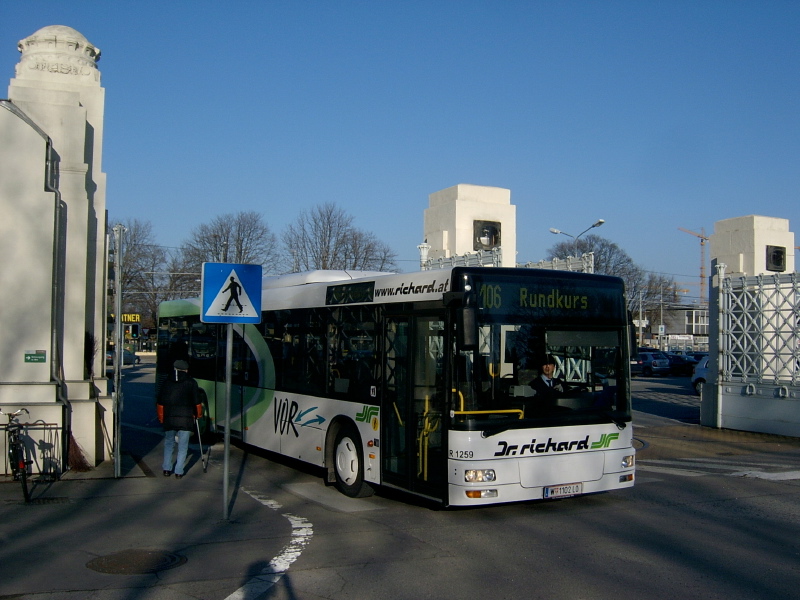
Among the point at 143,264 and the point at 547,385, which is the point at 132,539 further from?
the point at 143,264

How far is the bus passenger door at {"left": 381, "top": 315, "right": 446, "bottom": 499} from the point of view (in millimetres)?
8719

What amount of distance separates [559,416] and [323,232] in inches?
1391

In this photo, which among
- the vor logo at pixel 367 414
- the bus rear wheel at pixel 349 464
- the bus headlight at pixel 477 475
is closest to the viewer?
the bus headlight at pixel 477 475

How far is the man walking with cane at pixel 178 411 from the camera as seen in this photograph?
11.6 metres

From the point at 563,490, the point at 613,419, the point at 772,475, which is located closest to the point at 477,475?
the point at 563,490

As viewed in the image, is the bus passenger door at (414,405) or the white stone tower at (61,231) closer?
the bus passenger door at (414,405)

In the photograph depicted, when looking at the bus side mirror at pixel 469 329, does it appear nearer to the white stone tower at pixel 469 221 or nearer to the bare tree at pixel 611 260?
the white stone tower at pixel 469 221

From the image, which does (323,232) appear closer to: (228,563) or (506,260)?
(506,260)

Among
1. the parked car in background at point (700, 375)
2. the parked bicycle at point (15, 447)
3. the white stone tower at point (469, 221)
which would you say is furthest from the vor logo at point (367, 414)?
the parked car in background at point (700, 375)

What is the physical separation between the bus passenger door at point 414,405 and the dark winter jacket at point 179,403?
11.7 ft

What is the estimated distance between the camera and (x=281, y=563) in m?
7.18

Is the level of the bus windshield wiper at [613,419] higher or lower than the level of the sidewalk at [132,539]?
higher

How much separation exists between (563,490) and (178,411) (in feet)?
19.0

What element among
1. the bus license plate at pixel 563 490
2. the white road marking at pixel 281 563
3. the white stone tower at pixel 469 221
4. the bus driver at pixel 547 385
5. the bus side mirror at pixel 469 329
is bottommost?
the white road marking at pixel 281 563
